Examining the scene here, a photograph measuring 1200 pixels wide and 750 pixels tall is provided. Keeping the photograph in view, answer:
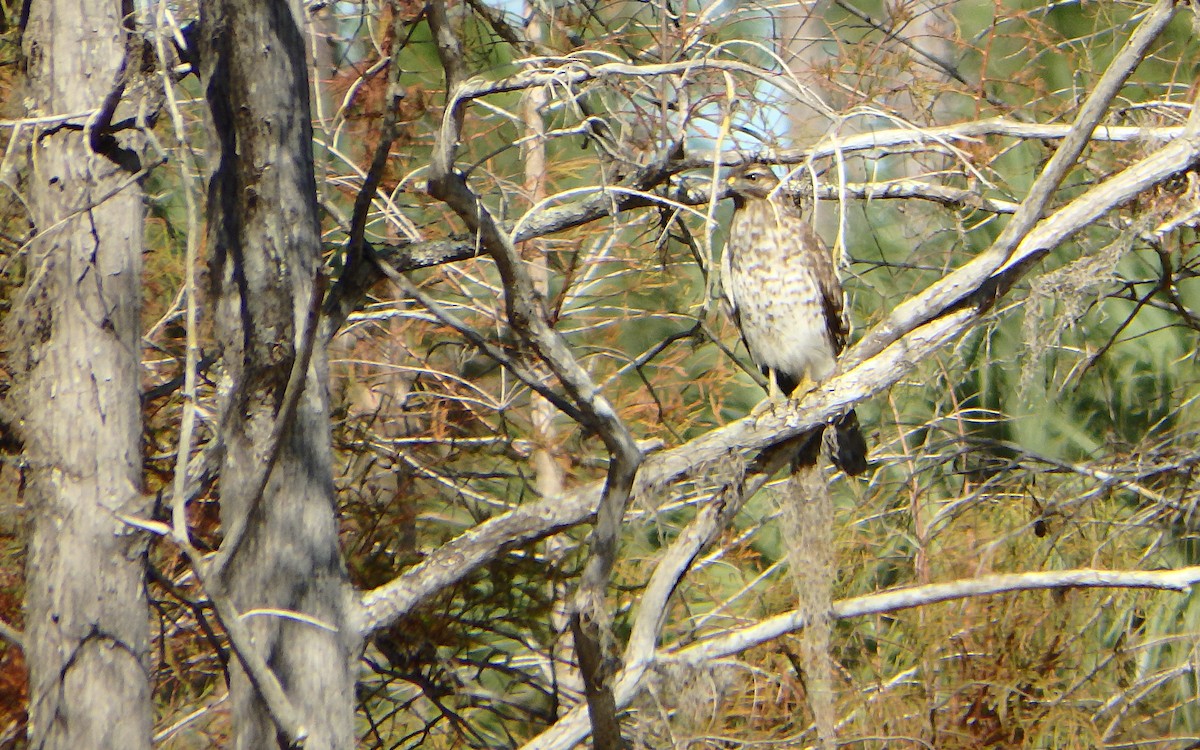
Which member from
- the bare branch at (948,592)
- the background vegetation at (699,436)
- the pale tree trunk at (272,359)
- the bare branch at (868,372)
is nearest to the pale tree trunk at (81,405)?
the background vegetation at (699,436)

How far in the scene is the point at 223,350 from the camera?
2.48 metres

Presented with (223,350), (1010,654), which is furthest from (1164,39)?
(223,350)

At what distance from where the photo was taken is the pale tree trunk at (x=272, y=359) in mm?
2412

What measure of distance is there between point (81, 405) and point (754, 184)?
2.25 metres

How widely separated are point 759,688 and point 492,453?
1.29 meters

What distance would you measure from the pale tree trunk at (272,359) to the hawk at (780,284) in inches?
74.8

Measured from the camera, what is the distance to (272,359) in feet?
7.97

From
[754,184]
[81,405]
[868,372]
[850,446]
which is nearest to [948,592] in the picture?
[868,372]

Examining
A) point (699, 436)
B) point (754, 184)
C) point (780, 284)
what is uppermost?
point (754, 184)

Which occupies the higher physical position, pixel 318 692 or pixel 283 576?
pixel 283 576

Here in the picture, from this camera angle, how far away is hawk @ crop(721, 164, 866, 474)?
413 cm

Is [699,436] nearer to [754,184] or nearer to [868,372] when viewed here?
[754,184]

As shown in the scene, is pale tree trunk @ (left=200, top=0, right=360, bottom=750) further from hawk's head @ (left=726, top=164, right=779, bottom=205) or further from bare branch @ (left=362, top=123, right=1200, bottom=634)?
hawk's head @ (left=726, top=164, right=779, bottom=205)

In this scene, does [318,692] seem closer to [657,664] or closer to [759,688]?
[657,664]
